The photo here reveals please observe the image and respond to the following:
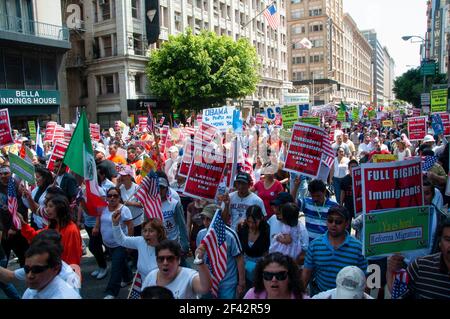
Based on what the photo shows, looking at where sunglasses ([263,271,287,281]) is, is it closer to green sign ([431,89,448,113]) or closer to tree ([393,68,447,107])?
green sign ([431,89,448,113])

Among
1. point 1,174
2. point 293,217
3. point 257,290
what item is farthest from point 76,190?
point 257,290

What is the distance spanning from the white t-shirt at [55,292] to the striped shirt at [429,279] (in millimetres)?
2446

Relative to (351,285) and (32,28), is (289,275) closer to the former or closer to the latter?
(351,285)

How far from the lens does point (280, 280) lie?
2.97 metres

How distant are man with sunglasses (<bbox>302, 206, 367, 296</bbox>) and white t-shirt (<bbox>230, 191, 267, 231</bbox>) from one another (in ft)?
5.31

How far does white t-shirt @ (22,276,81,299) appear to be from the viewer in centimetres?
301

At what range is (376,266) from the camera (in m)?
4.35

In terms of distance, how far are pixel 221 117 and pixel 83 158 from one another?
6791 mm

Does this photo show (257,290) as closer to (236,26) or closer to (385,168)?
(385,168)

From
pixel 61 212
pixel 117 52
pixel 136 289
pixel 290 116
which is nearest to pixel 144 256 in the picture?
pixel 136 289

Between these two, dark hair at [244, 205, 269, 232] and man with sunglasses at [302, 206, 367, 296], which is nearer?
man with sunglasses at [302, 206, 367, 296]

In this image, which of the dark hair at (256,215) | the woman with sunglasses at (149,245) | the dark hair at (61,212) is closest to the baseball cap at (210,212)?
the dark hair at (256,215)

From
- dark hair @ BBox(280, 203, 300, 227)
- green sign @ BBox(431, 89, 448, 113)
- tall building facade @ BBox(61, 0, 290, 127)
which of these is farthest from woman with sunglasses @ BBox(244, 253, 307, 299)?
tall building facade @ BBox(61, 0, 290, 127)

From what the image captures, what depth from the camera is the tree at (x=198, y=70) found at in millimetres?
32875
